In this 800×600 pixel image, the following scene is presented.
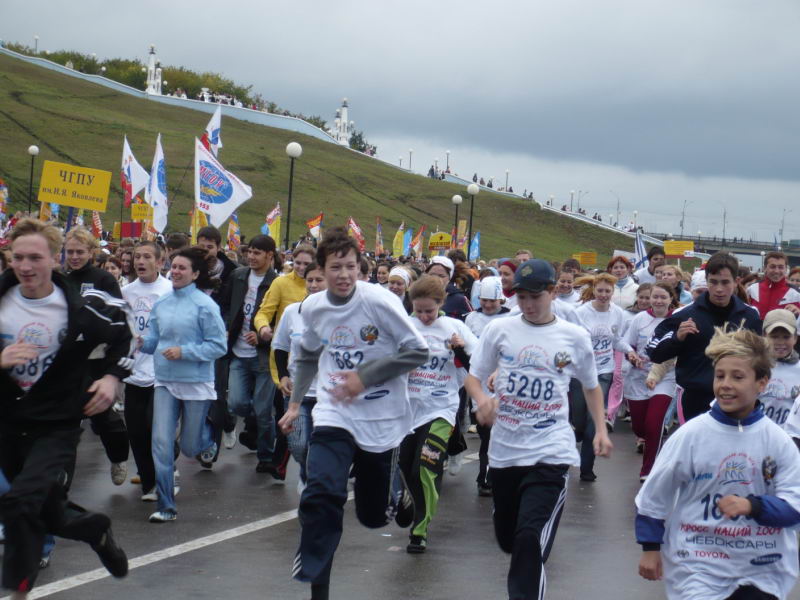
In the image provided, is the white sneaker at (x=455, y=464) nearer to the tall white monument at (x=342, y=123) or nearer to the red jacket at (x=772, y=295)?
the red jacket at (x=772, y=295)

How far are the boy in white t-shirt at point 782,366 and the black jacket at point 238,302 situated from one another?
15.6 feet

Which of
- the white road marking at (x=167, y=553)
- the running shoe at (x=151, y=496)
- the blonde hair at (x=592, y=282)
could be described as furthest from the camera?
the blonde hair at (x=592, y=282)

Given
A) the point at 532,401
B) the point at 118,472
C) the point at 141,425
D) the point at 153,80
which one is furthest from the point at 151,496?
the point at 153,80

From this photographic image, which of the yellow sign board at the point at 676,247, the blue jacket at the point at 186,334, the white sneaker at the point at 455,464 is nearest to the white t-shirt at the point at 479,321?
the white sneaker at the point at 455,464

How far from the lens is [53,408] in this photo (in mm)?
6098

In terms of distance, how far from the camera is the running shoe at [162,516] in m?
8.55

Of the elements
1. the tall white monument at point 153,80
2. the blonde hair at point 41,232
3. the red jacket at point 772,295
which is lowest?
the blonde hair at point 41,232

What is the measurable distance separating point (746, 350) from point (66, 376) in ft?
11.5

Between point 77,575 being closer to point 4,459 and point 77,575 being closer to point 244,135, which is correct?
point 4,459

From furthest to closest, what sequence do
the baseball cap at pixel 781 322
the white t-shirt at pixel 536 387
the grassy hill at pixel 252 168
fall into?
the grassy hill at pixel 252 168 < the baseball cap at pixel 781 322 < the white t-shirt at pixel 536 387

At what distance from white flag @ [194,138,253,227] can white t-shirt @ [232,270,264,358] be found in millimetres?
7163

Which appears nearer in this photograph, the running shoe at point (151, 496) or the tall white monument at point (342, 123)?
the running shoe at point (151, 496)

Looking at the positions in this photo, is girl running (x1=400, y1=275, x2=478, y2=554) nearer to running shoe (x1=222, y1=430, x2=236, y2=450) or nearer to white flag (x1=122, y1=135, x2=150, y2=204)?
running shoe (x1=222, y1=430, x2=236, y2=450)

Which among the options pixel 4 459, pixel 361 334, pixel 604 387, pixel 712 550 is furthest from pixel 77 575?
pixel 604 387
